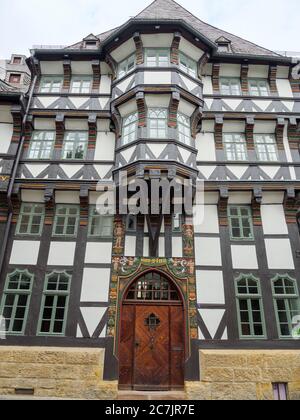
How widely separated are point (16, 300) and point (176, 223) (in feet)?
20.4

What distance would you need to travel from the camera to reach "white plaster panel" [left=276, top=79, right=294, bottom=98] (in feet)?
44.6

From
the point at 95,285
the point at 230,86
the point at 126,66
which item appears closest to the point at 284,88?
the point at 230,86

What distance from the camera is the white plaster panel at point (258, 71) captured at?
13742 millimetres

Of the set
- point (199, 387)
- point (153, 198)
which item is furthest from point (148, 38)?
point (199, 387)

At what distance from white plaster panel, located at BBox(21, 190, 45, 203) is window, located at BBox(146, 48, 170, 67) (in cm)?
680

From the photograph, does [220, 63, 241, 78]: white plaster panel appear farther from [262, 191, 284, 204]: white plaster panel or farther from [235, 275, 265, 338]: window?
[235, 275, 265, 338]: window

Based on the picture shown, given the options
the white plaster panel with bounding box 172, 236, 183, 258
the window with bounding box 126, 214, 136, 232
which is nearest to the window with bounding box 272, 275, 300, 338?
the white plaster panel with bounding box 172, 236, 183, 258

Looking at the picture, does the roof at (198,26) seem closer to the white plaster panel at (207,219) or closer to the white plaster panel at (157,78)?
the white plaster panel at (157,78)

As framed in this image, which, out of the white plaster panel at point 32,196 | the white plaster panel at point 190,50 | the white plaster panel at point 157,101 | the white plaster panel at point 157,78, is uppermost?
the white plaster panel at point 190,50

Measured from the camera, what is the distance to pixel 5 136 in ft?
40.9

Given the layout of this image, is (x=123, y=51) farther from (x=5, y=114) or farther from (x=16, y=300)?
(x=16, y=300)

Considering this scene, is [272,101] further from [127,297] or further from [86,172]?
[127,297]

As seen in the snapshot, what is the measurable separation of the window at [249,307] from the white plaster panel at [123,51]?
1032cm

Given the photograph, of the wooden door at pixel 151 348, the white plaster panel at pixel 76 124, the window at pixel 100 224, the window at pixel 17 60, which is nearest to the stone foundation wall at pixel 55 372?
the wooden door at pixel 151 348
